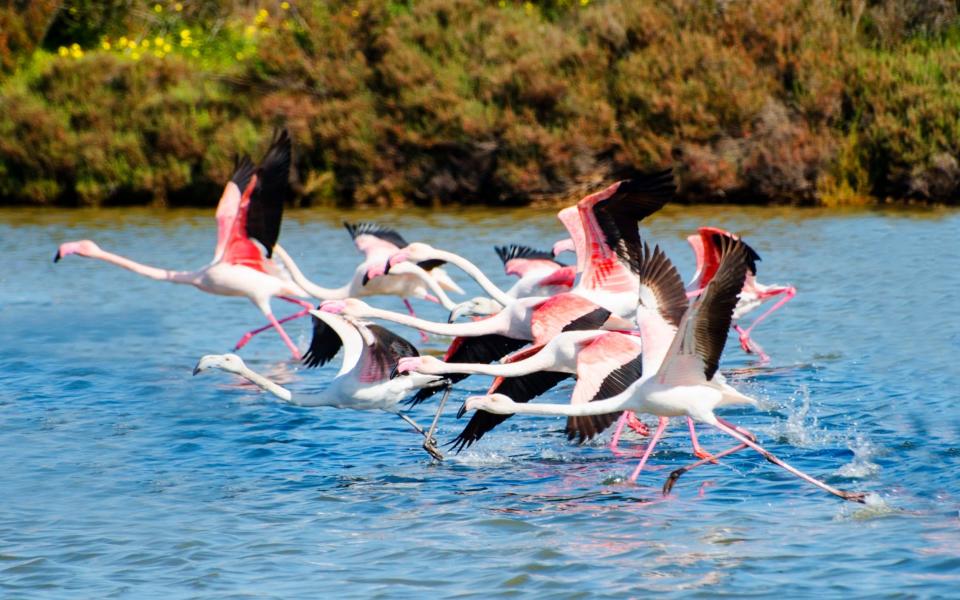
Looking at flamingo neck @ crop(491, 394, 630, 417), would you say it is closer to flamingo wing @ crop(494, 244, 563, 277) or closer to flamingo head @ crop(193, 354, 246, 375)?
flamingo head @ crop(193, 354, 246, 375)

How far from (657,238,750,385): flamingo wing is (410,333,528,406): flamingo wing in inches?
70.8

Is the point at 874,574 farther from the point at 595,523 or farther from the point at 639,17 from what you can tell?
the point at 639,17

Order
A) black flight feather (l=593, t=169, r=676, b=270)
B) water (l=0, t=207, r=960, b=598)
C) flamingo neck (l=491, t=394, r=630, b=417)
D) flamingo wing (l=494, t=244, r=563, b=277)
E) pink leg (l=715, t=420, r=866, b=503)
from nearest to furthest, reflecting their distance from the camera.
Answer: water (l=0, t=207, r=960, b=598) → pink leg (l=715, t=420, r=866, b=503) → flamingo neck (l=491, t=394, r=630, b=417) → black flight feather (l=593, t=169, r=676, b=270) → flamingo wing (l=494, t=244, r=563, b=277)

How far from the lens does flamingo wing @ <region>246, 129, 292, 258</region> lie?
32.9 feet

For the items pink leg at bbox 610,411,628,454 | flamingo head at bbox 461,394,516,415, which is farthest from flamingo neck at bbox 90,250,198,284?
flamingo head at bbox 461,394,516,415

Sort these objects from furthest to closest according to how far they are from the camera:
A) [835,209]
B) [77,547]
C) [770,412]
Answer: [835,209] → [770,412] → [77,547]

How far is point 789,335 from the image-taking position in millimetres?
10961

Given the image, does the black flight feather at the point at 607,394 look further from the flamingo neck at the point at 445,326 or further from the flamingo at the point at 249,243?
the flamingo at the point at 249,243

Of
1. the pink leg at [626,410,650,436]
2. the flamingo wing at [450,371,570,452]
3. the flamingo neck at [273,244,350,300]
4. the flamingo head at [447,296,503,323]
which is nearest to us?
the flamingo wing at [450,371,570,452]

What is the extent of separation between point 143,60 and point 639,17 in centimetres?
778

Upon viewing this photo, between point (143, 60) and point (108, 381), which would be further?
point (143, 60)

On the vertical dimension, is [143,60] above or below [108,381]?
above

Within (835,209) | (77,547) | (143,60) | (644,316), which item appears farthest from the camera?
(143,60)

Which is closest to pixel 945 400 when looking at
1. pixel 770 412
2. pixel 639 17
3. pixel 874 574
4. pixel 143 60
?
pixel 770 412
